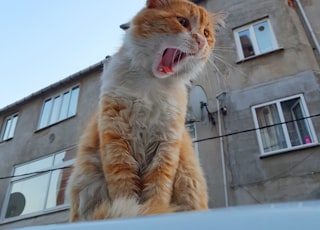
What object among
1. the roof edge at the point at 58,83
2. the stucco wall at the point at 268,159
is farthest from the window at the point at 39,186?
the stucco wall at the point at 268,159

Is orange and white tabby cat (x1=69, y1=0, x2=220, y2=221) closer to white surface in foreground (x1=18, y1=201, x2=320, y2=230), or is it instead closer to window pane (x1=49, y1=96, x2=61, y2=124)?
white surface in foreground (x1=18, y1=201, x2=320, y2=230)

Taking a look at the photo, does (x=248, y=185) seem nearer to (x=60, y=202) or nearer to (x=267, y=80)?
(x=267, y=80)

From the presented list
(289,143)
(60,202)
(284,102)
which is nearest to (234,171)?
(289,143)

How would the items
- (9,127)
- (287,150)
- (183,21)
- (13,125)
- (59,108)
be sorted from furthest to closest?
(9,127)
(13,125)
(59,108)
(287,150)
(183,21)

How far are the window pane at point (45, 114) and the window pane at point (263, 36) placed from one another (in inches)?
236

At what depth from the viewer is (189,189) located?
5.01 ft

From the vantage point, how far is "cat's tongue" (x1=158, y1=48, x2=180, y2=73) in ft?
5.60

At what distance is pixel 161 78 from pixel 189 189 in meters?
0.74

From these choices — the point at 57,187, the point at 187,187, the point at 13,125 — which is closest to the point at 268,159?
the point at 187,187

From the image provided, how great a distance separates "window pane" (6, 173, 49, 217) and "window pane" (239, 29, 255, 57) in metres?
5.67

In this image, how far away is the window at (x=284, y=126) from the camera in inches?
178

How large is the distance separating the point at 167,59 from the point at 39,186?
624cm

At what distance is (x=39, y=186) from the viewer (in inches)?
263

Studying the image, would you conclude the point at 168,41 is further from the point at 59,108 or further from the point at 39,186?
the point at 59,108
